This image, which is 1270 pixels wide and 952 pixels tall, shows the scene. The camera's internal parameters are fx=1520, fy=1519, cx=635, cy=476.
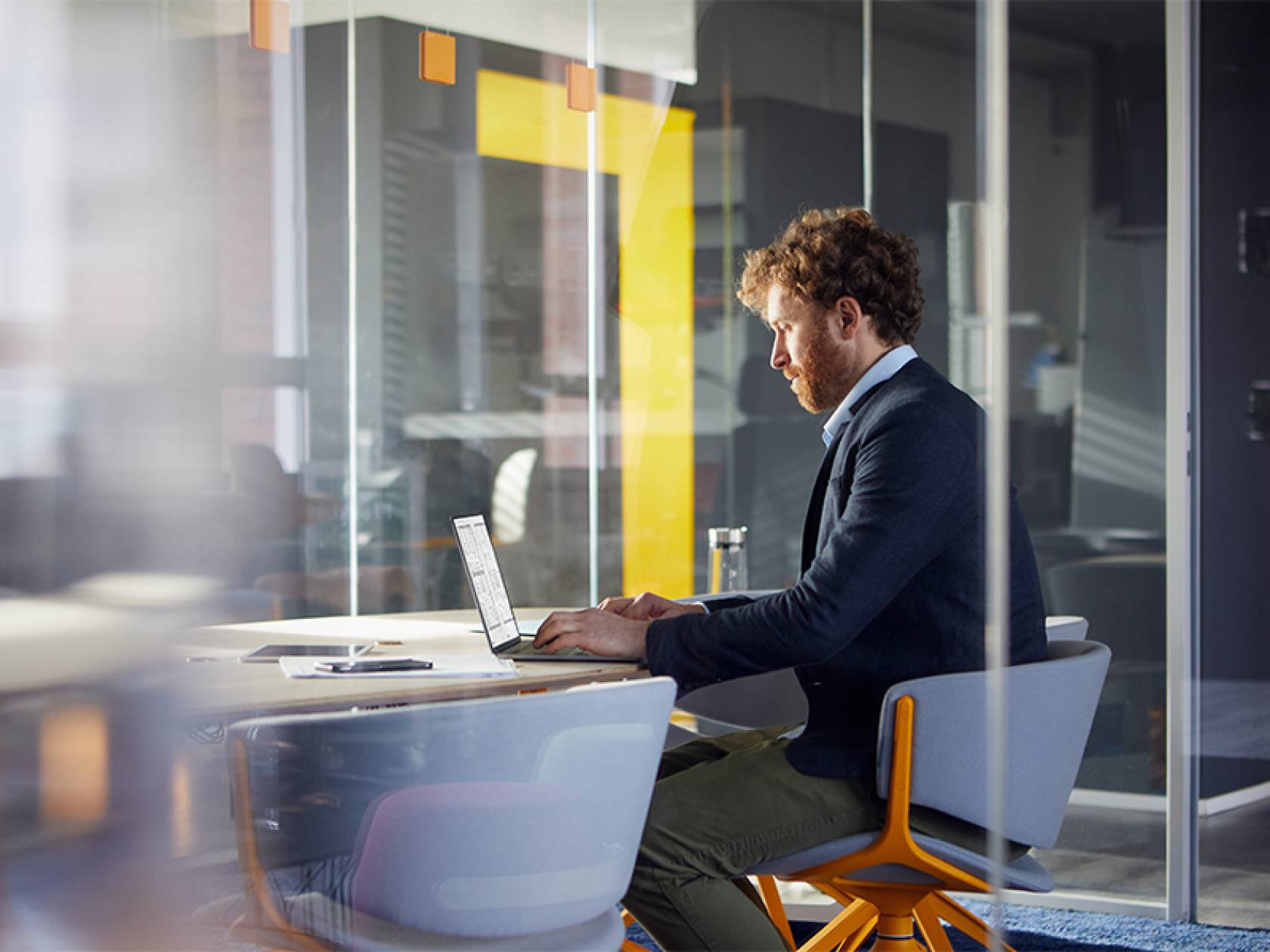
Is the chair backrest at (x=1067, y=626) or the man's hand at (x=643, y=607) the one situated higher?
the man's hand at (x=643, y=607)

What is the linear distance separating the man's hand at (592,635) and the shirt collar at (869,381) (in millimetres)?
476

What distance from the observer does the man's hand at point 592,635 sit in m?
2.30

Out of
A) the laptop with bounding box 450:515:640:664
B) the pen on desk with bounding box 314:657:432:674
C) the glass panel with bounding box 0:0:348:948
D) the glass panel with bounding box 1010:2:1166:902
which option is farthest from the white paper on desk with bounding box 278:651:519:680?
the glass panel with bounding box 1010:2:1166:902

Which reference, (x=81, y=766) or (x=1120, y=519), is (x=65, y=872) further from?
(x=1120, y=519)

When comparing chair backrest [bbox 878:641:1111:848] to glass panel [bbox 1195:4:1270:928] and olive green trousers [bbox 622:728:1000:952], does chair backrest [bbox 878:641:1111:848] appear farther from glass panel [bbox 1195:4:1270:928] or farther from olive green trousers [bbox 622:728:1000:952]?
glass panel [bbox 1195:4:1270:928]

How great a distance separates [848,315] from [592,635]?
2.40 ft

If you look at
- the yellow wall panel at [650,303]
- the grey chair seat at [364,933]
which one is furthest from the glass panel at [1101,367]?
the grey chair seat at [364,933]

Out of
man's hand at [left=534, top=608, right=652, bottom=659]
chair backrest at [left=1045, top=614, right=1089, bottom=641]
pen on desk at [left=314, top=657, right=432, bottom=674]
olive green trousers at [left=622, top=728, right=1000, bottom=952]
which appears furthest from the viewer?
chair backrest at [left=1045, top=614, right=1089, bottom=641]

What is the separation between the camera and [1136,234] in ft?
12.2

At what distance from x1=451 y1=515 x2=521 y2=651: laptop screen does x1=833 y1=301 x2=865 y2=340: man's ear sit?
2.31 ft

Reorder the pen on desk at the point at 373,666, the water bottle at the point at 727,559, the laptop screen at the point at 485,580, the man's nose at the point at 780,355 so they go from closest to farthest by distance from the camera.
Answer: the pen on desk at the point at 373,666
the laptop screen at the point at 485,580
the man's nose at the point at 780,355
the water bottle at the point at 727,559

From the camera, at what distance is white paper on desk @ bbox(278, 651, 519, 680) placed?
1961 mm

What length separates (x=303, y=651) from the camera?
2.06 meters

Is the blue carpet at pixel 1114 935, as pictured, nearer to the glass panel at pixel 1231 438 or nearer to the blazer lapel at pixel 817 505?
the glass panel at pixel 1231 438
